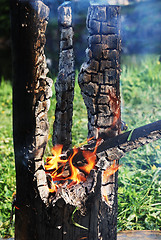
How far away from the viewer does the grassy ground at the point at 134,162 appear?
2873mm

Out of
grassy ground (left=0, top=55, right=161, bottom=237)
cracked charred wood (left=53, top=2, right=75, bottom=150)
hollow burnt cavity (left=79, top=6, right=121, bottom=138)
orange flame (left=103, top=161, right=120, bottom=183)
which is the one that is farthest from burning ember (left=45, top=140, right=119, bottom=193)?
grassy ground (left=0, top=55, right=161, bottom=237)

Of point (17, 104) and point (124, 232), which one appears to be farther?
point (124, 232)

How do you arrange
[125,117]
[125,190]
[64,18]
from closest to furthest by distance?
[64,18] < [125,190] < [125,117]

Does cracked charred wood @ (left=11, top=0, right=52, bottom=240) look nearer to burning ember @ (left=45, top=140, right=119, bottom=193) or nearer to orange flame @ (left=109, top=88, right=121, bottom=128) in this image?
burning ember @ (left=45, top=140, right=119, bottom=193)

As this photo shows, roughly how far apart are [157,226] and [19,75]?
1.80m

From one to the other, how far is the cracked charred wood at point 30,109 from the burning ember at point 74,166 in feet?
0.58

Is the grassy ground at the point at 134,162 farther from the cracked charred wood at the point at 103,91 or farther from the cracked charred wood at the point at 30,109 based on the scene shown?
the cracked charred wood at the point at 30,109

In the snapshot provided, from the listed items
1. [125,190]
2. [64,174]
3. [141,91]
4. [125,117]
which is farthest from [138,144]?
[141,91]

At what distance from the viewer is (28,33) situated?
1.74 m

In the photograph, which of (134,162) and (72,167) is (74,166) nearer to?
(72,167)

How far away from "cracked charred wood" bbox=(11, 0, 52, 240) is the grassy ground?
92 centimetres

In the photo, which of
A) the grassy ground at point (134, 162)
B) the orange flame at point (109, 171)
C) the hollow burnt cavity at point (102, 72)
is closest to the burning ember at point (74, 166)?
the orange flame at point (109, 171)

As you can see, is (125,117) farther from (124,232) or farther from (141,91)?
(124,232)

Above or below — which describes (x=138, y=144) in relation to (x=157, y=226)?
above
